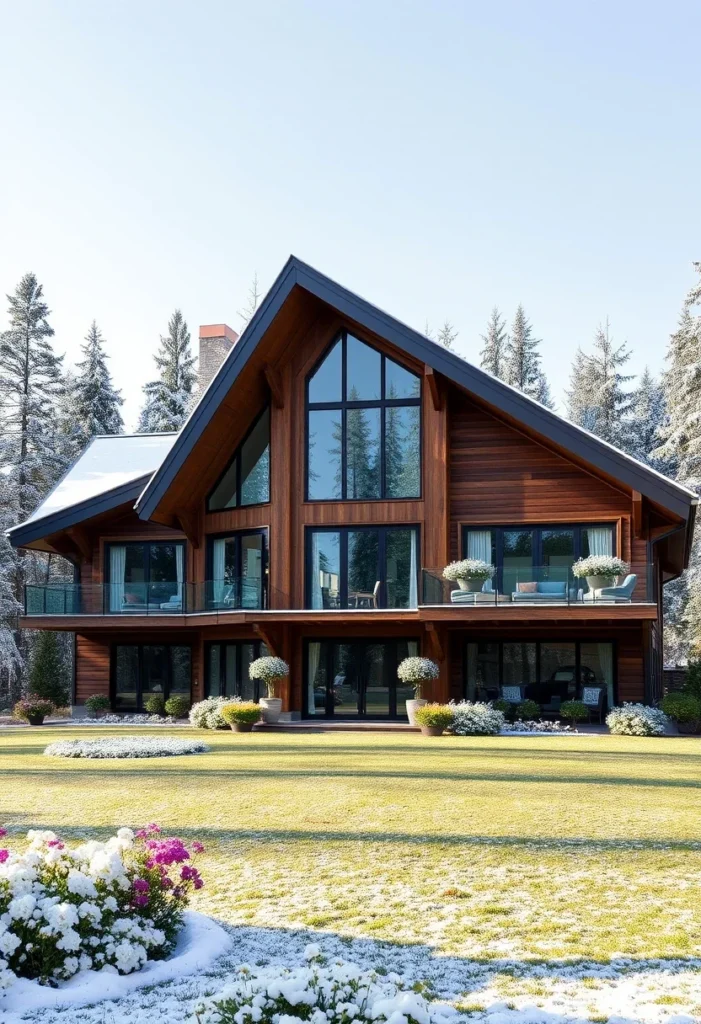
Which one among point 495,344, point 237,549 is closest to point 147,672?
point 237,549

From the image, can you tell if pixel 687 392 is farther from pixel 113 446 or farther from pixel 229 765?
pixel 229 765

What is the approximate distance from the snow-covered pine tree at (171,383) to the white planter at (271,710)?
1201 inches

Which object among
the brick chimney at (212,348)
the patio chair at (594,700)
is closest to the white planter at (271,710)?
the patio chair at (594,700)

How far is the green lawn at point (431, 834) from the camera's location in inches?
242

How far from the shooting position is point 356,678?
24297 millimetres

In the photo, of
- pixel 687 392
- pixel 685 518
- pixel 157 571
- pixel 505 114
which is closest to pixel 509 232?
pixel 505 114

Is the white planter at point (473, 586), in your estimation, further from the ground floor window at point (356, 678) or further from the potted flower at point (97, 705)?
the potted flower at point (97, 705)

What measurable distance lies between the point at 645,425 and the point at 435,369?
29.7 meters

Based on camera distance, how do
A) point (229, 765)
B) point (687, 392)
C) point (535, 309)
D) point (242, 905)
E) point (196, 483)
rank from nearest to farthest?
point (242, 905), point (229, 765), point (196, 483), point (687, 392), point (535, 309)

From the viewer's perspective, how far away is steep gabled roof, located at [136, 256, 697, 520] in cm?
2123

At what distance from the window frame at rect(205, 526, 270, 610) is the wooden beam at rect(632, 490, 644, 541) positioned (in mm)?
8362

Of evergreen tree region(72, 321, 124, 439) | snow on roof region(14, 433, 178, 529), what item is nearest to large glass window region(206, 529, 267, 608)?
snow on roof region(14, 433, 178, 529)

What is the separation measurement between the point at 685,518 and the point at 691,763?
25.8 feet

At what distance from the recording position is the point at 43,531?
85.4 feet
